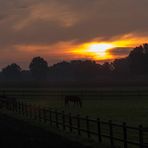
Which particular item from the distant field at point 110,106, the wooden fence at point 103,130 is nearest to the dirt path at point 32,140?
the wooden fence at point 103,130

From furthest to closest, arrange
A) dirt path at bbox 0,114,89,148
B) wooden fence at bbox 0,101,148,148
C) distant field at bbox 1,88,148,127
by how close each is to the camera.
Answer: distant field at bbox 1,88,148,127, dirt path at bbox 0,114,89,148, wooden fence at bbox 0,101,148,148

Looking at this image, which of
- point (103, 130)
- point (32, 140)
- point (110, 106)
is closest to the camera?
point (32, 140)

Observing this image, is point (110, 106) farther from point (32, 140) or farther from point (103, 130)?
point (32, 140)

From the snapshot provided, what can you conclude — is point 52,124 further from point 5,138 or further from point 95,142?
point 95,142

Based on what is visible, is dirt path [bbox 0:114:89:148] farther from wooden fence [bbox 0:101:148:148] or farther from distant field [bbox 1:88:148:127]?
distant field [bbox 1:88:148:127]

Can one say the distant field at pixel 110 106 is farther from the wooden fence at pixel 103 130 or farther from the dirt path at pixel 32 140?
the dirt path at pixel 32 140

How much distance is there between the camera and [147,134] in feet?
83.5

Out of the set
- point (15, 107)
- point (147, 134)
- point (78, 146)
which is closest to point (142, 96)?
point (15, 107)

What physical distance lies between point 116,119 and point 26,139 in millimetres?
14128

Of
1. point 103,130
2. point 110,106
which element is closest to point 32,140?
point 103,130

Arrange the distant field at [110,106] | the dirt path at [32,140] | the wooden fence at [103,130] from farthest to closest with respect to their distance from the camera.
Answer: the distant field at [110,106] < the dirt path at [32,140] < the wooden fence at [103,130]

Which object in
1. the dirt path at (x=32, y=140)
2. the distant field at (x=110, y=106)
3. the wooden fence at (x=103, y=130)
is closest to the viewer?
the wooden fence at (x=103, y=130)

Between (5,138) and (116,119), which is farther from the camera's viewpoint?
(116,119)

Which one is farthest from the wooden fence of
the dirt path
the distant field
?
the distant field
